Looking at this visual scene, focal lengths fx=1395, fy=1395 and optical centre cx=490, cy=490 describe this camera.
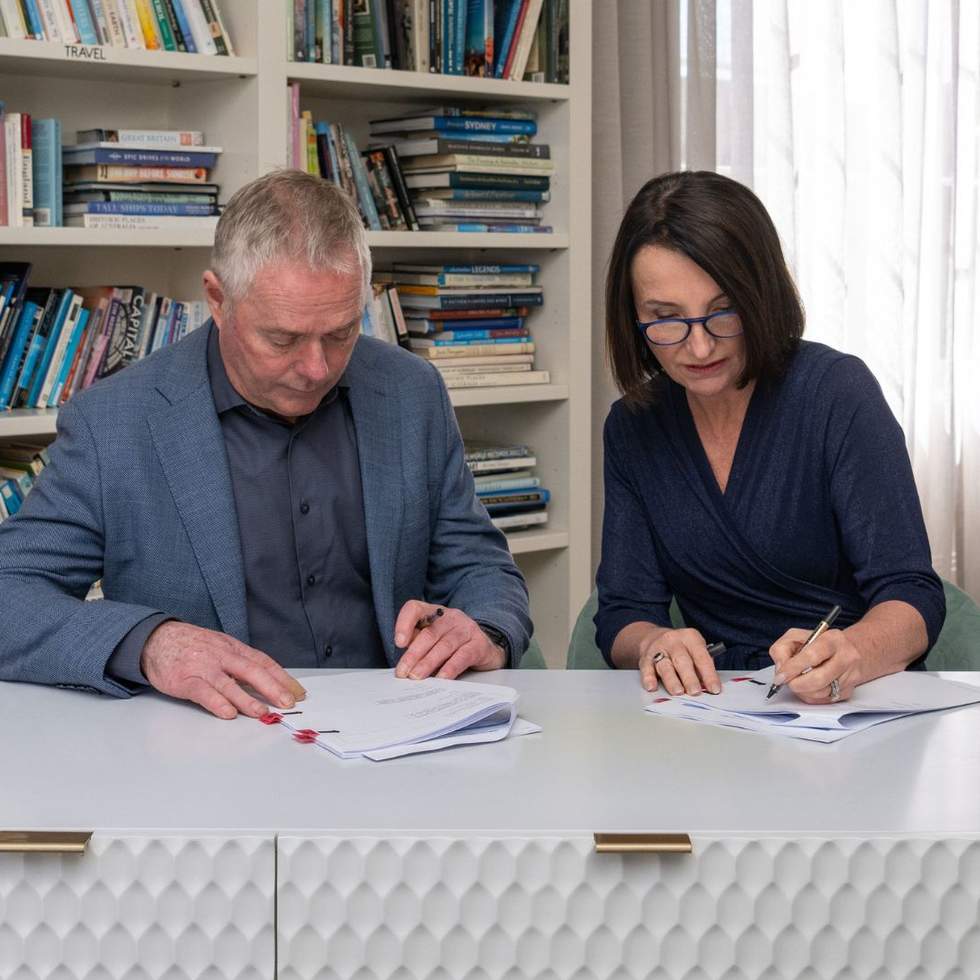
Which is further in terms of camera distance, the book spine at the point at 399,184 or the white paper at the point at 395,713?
the book spine at the point at 399,184

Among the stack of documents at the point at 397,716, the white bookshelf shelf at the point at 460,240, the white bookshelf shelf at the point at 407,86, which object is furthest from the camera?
the white bookshelf shelf at the point at 460,240

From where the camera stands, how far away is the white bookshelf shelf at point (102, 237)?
265 centimetres

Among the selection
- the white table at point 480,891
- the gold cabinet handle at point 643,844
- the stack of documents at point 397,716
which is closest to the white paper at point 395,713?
the stack of documents at point 397,716

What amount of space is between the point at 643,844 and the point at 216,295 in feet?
3.32

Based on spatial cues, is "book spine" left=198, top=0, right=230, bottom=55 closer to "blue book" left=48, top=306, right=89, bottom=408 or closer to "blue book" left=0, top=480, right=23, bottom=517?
"blue book" left=48, top=306, right=89, bottom=408

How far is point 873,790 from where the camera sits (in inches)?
50.3

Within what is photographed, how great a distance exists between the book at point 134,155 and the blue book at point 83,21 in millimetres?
199

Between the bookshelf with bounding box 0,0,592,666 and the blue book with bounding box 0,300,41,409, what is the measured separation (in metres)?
0.05

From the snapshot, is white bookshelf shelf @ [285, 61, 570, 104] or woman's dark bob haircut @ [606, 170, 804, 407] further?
white bookshelf shelf @ [285, 61, 570, 104]

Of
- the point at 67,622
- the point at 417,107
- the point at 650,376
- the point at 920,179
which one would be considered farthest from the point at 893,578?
the point at 920,179

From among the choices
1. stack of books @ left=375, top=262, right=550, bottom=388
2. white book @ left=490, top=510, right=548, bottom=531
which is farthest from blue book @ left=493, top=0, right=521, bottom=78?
white book @ left=490, top=510, right=548, bottom=531

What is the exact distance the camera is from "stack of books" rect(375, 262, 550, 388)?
3.30 metres

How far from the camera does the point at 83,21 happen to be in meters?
2.69

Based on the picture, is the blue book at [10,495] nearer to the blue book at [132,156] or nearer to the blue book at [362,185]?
the blue book at [132,156]
